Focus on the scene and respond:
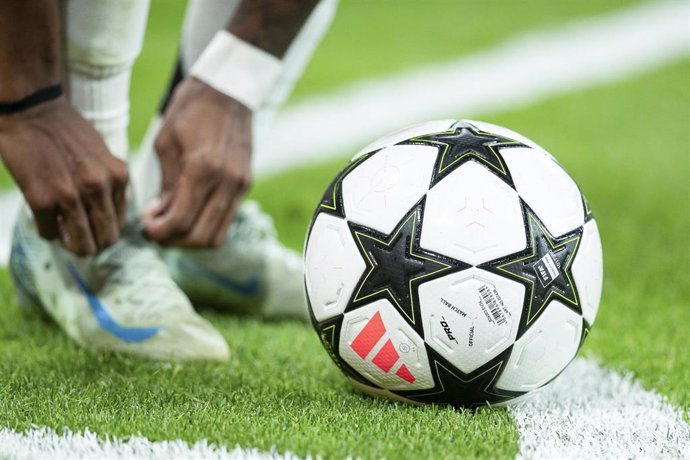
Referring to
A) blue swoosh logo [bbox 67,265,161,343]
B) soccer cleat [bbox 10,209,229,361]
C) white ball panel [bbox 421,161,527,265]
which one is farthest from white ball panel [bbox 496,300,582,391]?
blue swoosh logo [bbox 67,265,161,343]

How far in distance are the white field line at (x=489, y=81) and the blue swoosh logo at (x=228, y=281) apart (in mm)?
2079

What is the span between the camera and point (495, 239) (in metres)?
1.86

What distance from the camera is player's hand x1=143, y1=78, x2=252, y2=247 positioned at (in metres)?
2.57

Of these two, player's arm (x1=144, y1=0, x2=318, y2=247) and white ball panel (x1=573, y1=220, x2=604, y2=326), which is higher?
white ball panel (x1=573, y1=220, x2=604, y2=326)

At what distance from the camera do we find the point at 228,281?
3129 millimetres

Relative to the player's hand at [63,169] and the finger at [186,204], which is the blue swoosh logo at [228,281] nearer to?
the finger at [186,204]

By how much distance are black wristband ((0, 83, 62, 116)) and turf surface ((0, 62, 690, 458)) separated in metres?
0.61

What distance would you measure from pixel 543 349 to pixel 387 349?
32 cm

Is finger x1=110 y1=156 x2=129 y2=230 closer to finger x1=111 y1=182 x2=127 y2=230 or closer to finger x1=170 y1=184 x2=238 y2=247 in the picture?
finger x1=111 y1=182 x2=127 y2=230

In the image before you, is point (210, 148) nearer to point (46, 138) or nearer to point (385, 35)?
point (46, 138)

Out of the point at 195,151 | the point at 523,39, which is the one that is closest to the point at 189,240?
the point at 195,151

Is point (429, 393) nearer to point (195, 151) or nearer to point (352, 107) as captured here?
point (195, 151)

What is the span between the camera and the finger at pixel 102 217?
2.35 meters

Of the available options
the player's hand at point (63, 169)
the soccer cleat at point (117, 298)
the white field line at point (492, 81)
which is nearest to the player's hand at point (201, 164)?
the soccer cleat at point (117, 298)
